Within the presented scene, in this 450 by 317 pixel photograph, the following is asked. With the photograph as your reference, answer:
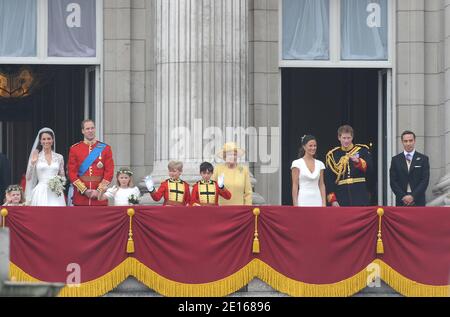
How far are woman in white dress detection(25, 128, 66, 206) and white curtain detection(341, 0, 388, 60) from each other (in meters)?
7.07

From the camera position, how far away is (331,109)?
4150cm

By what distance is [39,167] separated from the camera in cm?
3192

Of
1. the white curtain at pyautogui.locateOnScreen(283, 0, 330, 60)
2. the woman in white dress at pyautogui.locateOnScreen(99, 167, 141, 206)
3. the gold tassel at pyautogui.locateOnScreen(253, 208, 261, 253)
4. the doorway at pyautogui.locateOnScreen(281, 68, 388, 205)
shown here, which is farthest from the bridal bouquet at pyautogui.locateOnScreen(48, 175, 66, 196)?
the doorway at pyautogui.locateOnScreen(281, 68, 388, 205)

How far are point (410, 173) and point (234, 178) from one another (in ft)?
10.5

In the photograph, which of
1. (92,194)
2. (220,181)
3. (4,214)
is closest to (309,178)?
(220,181)

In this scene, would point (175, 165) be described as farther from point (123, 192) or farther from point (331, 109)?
point (331, 109)

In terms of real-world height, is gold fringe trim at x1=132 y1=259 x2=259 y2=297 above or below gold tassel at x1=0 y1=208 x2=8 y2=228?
below

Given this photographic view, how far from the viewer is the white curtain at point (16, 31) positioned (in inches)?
1423

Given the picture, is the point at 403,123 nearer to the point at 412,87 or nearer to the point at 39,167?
the point at 412,87

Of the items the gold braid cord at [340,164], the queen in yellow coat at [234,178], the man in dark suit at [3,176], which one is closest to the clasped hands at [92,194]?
the man in dark suit at [3,176]

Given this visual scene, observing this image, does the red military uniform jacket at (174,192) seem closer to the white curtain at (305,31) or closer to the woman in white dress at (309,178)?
the woman in white dress at (309,178)

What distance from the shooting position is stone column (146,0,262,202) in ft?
112

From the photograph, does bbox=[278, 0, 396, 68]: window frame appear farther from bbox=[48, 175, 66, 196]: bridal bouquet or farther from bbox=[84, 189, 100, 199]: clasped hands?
bbox=[48, 175, 66, 196]: bridal bouquet

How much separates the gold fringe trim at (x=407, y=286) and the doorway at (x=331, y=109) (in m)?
5.98
